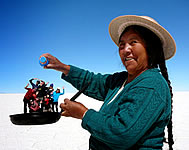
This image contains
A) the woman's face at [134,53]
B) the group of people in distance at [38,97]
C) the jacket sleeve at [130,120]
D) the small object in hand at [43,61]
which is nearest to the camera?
the jacket sleeve at [130,120]

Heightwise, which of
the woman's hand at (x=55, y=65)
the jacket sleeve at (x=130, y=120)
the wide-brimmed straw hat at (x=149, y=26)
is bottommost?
the jacket sleeve at (x=130, y=120)

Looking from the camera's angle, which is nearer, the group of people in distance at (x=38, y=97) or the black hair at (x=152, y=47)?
the black hair at (x=152, y=47)

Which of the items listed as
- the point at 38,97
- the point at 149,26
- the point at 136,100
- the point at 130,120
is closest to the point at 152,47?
the point at 149,26

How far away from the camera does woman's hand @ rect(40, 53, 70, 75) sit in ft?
5.76

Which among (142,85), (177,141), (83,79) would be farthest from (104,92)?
(177,141)

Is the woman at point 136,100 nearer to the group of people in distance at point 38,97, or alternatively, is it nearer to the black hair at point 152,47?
the black hair at point 152,47

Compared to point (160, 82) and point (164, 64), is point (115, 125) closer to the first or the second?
point (160, 82)

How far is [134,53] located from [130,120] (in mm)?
546

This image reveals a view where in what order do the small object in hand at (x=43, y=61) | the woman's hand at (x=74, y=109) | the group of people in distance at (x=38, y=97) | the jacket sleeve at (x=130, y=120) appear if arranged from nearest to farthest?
the jacket sleeve at (x=130, y=120), the woman's hand at (x=74, y=109), the small object in hand at (x=43, y=61), the group of people in distance at (x=38, y=97)

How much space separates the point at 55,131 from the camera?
596cm

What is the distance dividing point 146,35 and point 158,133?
0.73 meters

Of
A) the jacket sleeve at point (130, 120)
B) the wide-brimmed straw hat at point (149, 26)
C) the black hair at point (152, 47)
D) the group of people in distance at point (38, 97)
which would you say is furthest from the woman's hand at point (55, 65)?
the group of people in distance at point (38, 97)

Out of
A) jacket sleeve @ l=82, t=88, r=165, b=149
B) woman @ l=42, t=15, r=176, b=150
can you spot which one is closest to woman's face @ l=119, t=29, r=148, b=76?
woman @ l=42, t=15, r=176, b=150

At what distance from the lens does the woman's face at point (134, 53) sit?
1328 millimetres
